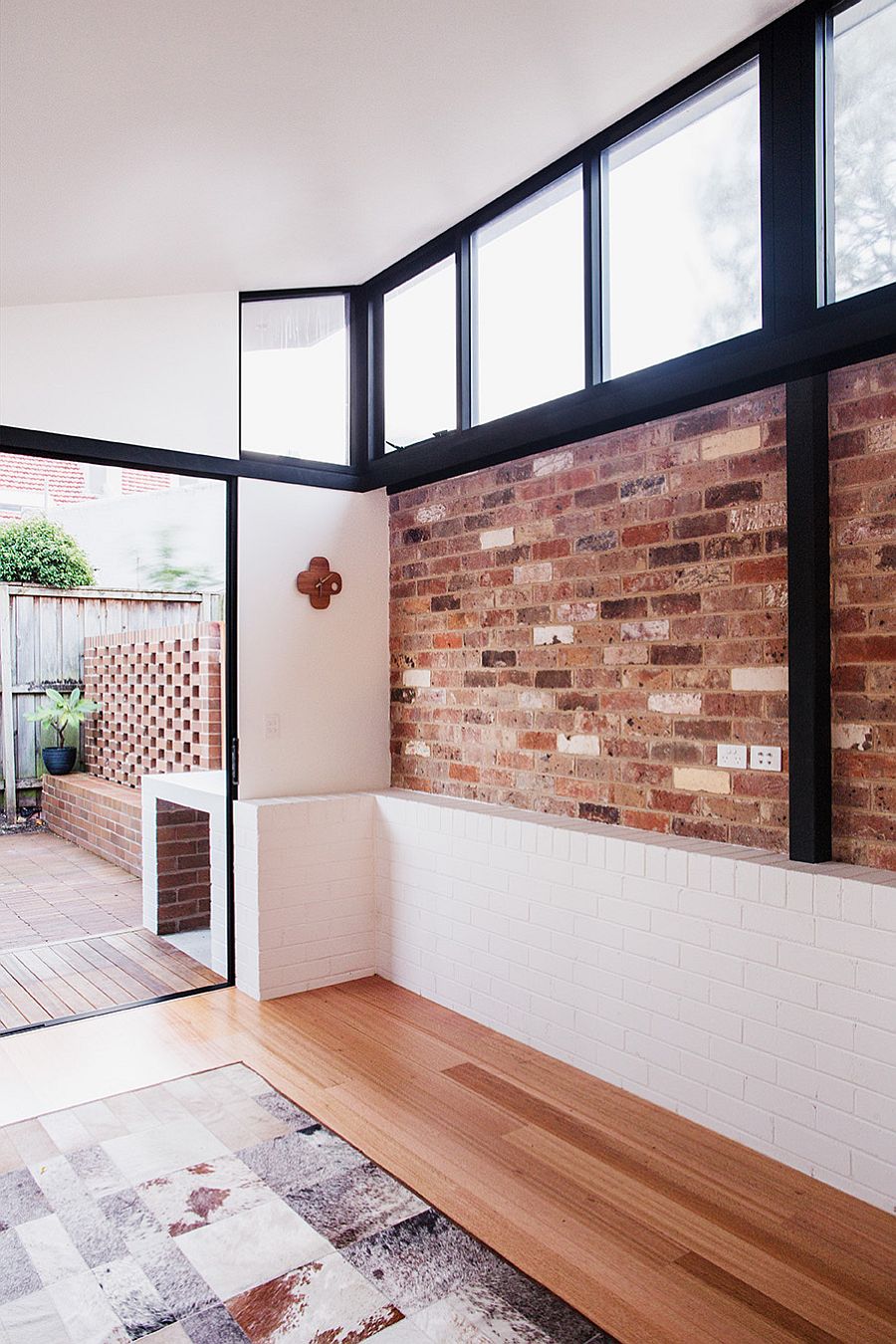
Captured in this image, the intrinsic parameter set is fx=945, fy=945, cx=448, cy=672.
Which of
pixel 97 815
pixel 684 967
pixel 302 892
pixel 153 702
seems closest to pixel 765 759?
pixel 684 967

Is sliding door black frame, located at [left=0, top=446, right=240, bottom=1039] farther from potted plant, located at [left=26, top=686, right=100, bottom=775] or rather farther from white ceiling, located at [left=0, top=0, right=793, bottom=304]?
potted plant, located at [left=26, top=686, right=100, bottom=775]

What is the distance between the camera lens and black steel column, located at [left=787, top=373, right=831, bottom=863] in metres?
2.54

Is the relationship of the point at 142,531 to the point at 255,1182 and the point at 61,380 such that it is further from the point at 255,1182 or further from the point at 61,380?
the point at 255,1182

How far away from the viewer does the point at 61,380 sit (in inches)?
141

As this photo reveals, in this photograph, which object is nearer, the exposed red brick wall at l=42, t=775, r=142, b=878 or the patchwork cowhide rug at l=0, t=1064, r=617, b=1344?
the patchwork cowhide rug at l=0, t=1064, r=617, b=1344

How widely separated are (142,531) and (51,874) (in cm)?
506

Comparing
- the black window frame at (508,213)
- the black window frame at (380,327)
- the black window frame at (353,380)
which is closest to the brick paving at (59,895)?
the black window frame at (353,380)

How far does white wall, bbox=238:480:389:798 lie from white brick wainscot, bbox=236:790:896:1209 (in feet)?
0.89

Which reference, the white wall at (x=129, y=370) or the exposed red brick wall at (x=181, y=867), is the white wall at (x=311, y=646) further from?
the exposed red brick wall at (x=181, y=867)

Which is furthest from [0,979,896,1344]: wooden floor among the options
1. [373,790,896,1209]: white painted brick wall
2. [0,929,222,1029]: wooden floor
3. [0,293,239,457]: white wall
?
[0,293,239,457]: white wall

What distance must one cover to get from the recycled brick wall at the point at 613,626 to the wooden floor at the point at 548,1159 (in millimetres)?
901

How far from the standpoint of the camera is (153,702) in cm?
623

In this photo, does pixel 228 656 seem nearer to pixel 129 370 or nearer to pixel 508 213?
pixel 129 370

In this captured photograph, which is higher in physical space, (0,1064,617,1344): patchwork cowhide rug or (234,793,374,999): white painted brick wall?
(234,793,374,999): white painted brick wall
